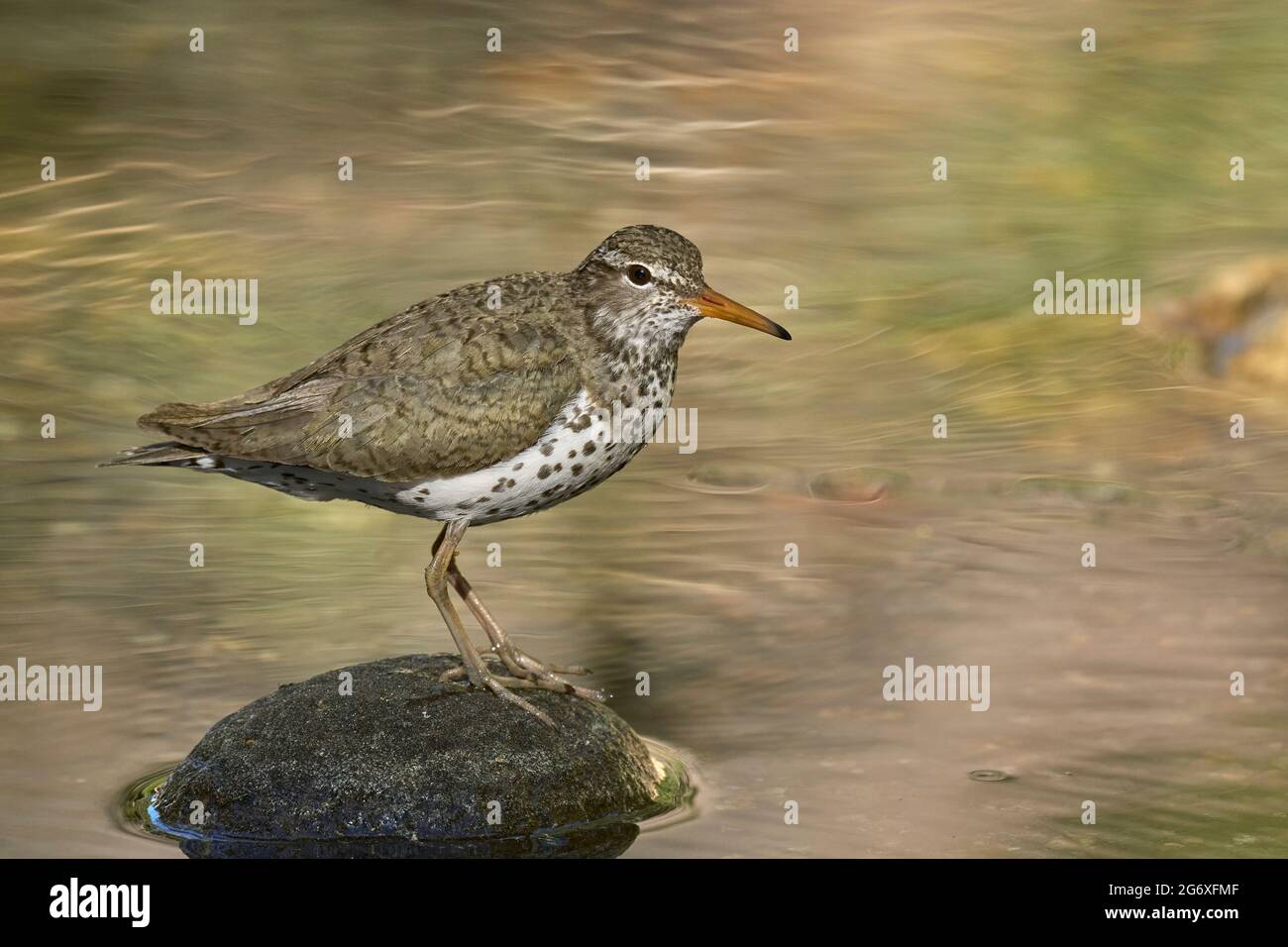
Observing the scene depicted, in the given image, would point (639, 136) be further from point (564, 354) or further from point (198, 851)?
point (198, 851)

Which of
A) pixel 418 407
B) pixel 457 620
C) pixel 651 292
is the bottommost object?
pixel 457 620

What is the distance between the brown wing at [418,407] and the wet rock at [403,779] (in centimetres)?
126

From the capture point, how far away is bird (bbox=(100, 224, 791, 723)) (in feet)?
30.6

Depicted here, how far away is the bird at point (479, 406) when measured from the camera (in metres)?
9.33

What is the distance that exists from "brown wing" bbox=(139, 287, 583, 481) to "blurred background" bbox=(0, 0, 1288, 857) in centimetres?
207

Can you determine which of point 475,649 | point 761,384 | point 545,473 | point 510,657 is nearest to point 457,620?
point 475,649

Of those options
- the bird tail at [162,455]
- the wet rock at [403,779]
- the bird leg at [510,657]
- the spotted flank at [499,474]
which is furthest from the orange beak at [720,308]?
the bird tail at [162,455]

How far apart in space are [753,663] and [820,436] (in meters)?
4.50

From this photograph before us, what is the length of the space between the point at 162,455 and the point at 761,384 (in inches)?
325

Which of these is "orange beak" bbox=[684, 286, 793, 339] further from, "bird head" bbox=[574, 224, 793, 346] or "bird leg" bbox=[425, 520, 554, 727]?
"bird leg" bbox=[425, 520, 554, 727]

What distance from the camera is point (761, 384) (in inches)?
666

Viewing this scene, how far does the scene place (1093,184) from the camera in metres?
19.1

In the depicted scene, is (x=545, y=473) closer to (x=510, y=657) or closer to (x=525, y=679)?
(x=510, y=657)

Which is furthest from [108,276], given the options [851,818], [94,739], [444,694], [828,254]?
[851,818]
